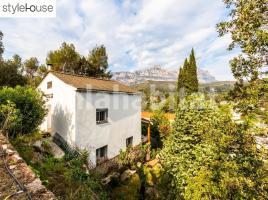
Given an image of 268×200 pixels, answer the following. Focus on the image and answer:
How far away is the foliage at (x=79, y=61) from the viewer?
114 feet

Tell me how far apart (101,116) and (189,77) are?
37.8 meters

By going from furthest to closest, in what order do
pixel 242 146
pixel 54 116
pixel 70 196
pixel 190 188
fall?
pixel 54 116 → pixel 190 188 → pixel 70 196 → pixel 242 146

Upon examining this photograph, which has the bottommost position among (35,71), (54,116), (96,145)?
(96,145)

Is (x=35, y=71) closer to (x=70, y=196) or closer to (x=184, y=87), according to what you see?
(x=184, y=87)

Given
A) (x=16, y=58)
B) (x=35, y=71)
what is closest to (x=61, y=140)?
(x=16, y=58)

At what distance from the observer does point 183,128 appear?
8.85 meters

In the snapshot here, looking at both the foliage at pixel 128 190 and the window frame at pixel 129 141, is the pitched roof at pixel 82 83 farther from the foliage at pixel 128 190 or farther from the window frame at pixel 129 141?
the foliage at pixel 128 190

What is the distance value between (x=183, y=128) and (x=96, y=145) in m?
8.78

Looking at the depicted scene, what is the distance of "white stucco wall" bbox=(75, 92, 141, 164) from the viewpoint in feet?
46.0

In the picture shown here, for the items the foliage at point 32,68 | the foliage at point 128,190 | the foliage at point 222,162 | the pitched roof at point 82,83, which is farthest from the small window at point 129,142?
the foliage at point 32,68

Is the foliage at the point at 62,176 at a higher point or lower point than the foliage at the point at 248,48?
lower

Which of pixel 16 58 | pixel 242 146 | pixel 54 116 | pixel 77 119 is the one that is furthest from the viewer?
pixel 16 58

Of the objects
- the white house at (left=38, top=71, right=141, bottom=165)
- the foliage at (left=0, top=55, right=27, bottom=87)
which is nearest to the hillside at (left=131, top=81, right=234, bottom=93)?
the white house at (left=38, top=71, right=141, bottom=165)

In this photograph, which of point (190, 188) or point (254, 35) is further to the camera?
point (190, 188)
